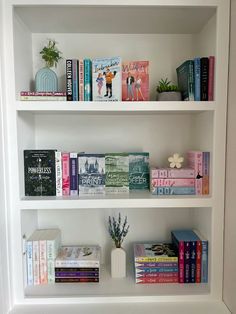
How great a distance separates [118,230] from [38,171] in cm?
52

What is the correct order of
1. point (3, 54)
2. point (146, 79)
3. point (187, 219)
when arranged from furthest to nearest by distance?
point (187, 219) < point (146, 79) < point (3, 54)

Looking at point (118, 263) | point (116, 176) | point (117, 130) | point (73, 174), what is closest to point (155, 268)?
point (118, 263)

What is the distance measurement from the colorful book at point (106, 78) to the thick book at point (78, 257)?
30.6 inches

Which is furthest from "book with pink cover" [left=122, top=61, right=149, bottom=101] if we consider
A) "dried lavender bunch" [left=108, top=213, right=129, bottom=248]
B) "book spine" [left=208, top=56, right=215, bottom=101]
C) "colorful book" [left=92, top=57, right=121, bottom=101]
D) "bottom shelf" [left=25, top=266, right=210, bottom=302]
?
"bottom shelf" [left=25, top=266, right=210, bottom=302]

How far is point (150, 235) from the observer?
1.50m

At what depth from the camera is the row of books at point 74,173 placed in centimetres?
123

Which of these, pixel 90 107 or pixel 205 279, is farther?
pixel 205 279

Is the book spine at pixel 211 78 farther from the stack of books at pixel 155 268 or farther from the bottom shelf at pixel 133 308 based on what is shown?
the bottom shelf at pixel 133 308

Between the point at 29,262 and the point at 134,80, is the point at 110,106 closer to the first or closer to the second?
the point at 134,80

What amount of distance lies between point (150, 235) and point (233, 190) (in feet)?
1.92

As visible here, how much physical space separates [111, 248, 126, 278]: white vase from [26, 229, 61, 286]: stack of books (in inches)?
11.5

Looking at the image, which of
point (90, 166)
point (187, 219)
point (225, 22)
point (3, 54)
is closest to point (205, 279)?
point (187, 219)

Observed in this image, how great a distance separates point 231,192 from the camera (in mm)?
1120

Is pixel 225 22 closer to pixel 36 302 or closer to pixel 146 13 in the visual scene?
pixel 146 13
